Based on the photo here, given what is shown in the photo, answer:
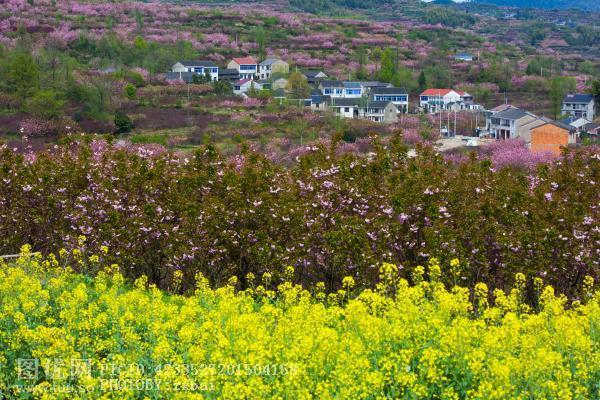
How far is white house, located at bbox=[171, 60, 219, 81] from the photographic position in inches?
3388

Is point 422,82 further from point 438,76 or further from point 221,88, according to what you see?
point 221,88

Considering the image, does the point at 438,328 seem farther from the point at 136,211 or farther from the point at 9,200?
the point at 9,200

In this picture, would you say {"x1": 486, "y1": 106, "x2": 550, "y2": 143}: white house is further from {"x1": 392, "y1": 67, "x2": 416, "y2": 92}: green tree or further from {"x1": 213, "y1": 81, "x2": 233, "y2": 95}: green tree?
{"x1": 213, "y1": 81, "x2": 233, "y2": 95}: green tree

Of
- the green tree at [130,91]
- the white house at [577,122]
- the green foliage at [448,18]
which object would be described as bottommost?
the white house at [577,122]

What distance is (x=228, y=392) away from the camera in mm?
7184

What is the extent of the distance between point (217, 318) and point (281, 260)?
13.0ft

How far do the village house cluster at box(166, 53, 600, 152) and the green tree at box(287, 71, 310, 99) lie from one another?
0.64m

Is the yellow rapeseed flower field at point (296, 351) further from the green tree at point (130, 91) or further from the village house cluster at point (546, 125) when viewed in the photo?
the green tree at point (130, 91)


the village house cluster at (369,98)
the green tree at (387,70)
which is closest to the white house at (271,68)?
the village house cluster at (369,98)

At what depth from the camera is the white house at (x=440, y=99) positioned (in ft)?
268

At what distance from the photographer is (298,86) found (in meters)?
80.4

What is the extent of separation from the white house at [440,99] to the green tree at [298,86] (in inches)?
526

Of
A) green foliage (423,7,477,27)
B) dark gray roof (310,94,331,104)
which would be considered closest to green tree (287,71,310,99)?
dark gray roof (310,94,331,104)

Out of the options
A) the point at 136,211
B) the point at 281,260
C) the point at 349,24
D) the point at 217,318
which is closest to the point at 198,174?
the point at 136,211
